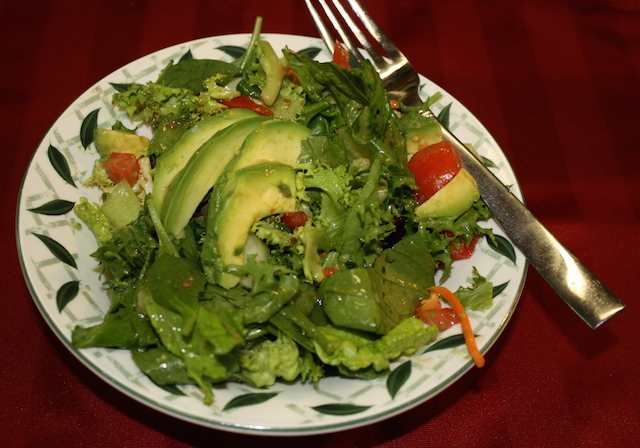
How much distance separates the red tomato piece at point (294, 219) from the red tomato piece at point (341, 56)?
886 millimetres

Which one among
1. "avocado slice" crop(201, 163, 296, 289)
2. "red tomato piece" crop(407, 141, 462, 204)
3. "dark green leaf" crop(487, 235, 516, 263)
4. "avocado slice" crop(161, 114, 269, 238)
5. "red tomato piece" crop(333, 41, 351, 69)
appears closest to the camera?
"avocado slice" crop(201, 163, 296, 289)

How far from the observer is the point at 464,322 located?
1733mm

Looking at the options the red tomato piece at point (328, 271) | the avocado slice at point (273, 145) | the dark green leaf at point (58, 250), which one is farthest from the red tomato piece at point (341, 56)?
the dark green leaf at point (58, 250)

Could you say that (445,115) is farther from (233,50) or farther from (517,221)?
(233,50)

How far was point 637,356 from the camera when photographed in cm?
229

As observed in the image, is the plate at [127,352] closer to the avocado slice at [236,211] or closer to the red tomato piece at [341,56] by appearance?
the avocado slice at [236,211]

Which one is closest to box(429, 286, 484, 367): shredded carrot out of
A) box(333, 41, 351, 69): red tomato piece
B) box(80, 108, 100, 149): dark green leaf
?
box(333, 41, 351, 69): red tomato piece

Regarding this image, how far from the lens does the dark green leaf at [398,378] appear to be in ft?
5.17

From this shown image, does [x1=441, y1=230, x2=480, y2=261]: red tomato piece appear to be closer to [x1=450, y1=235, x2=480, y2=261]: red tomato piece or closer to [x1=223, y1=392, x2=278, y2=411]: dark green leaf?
[x1=450, y1=235, x2=480, y2=261]: red tomato piece

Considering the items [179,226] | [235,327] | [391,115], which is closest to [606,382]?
[391,115]

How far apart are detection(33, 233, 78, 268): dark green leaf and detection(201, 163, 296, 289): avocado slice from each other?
481mm

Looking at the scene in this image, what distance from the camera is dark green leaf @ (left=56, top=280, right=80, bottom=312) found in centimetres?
166

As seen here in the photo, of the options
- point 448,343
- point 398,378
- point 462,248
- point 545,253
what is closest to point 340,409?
point 398,378

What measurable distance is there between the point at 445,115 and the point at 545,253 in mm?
808
